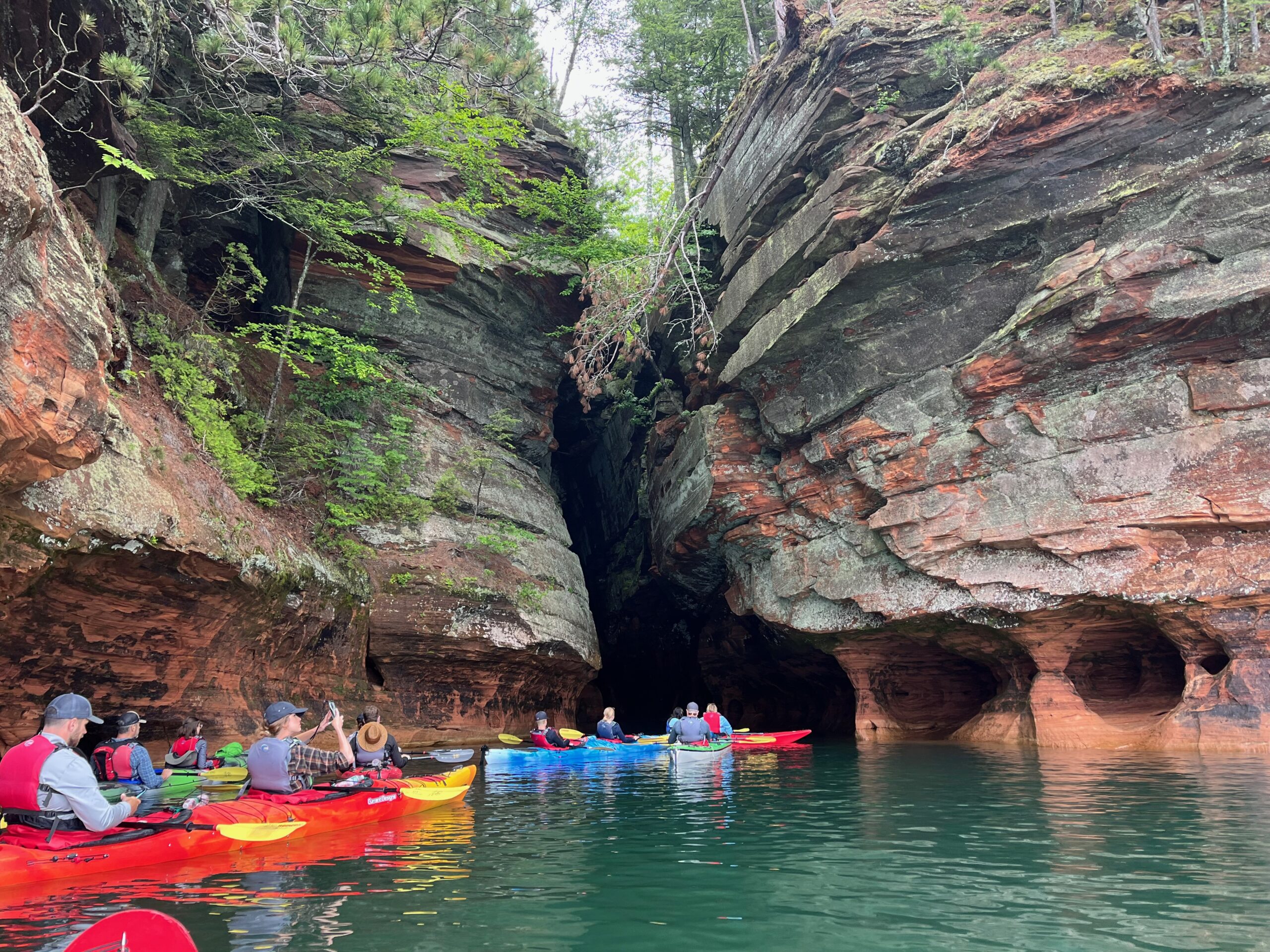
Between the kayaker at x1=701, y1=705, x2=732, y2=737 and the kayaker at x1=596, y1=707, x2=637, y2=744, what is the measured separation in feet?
5.39

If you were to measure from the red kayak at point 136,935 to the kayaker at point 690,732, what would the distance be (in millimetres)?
12176

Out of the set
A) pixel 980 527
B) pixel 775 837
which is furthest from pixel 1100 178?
pixel 775 837

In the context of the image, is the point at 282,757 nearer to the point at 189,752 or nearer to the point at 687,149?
the point at 189,752

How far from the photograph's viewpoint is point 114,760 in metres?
9.38

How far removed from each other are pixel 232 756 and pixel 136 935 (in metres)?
9.75

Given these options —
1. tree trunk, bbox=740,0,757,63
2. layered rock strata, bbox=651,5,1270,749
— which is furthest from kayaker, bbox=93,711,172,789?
tree trunk, bbox=740,0,757,63

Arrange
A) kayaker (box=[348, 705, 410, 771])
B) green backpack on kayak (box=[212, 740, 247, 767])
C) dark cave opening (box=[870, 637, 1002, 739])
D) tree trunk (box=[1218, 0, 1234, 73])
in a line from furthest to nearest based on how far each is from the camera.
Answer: dark cave opening (box=[870, 637, 1002, 739])
tree trunk (box=[1218, 0, 1234, 73])
green backpack on kayak (box=[212, 740, 247, 767])
kayaker (box=[348, 705, 410, 771])

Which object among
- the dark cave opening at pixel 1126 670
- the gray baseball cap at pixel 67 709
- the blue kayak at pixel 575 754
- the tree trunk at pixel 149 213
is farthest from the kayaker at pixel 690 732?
the tree trunk at pixel 149 213

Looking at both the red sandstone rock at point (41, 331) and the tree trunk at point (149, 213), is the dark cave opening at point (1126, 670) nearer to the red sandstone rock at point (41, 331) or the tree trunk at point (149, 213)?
Answer: the red sandstone rock at point (41, 331)

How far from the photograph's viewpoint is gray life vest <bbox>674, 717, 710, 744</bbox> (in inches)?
587

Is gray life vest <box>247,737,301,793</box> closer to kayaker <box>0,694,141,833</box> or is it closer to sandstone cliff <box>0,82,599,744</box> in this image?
kayaker <box>0,694,141,833</box>

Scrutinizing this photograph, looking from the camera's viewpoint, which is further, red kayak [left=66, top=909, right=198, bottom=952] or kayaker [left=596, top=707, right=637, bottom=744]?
kayaker [left=596, top=707, right=637, bottom=744]

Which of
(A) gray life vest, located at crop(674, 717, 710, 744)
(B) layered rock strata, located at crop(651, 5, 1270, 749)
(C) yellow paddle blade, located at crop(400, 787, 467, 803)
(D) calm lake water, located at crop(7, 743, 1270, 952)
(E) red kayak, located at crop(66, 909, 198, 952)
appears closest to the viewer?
(E) red kayak, located at crop(66, 909, 198, 952)

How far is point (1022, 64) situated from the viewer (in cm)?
1519
